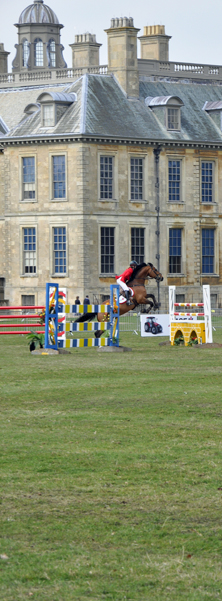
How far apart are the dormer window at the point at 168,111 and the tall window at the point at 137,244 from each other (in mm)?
6130

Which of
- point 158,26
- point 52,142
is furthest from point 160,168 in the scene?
point 158,26

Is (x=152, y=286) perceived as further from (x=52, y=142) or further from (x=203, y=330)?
(x=203, y=330)

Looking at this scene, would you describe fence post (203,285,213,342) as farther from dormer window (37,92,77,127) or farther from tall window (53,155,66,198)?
dormer window (37,92,77,127)

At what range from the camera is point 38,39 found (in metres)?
124

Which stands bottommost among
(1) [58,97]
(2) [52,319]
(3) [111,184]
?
(2) [52,319]

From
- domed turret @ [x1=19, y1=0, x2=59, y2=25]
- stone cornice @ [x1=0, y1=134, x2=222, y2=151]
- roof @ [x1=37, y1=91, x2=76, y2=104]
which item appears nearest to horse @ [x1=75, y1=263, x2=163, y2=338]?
stone cornice @ [x1=0, y1=134, x2=222, y2=151]

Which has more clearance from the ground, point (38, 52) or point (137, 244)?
point (38, 52)

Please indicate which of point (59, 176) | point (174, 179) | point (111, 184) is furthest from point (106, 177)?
point (174, 179)

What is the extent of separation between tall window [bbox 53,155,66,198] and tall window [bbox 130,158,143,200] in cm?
389

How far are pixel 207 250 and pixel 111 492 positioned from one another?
170 feet

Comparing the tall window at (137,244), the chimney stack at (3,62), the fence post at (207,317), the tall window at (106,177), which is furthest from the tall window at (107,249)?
the fence post at (207,317)

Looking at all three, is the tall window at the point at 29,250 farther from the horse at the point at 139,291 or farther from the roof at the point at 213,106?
the horse at the point at 139,291

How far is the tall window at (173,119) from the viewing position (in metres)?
60.6

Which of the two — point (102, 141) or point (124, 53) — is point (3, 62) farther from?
point (102, 141)
